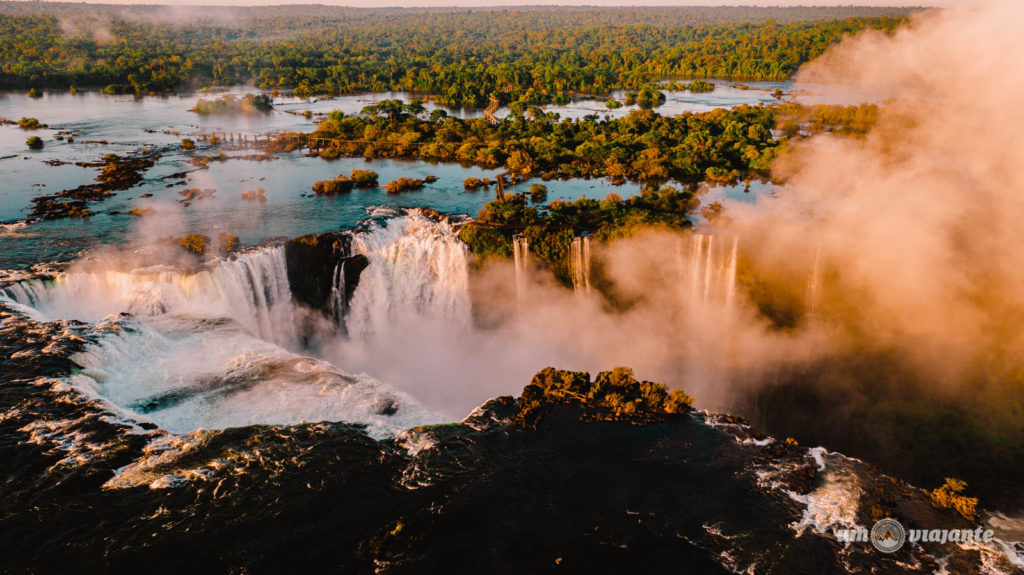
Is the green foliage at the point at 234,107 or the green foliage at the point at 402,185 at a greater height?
the green foliage at the point at 234,107

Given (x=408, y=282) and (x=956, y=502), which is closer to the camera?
(x=956, y=502)

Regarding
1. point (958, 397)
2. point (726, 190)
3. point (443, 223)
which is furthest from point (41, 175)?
point (958, 397)

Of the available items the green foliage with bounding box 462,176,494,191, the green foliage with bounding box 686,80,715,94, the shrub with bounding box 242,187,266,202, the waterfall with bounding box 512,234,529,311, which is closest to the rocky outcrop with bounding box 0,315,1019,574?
the waterfall with bounding box 512,234,529,311

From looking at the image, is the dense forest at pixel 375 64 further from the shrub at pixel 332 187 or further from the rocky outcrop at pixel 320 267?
the rocky outcrop at pixel 320 267

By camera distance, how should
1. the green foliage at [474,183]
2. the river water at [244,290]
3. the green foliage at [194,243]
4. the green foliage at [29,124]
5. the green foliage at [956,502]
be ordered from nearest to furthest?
the green foliage at [956,502] < the river water at [244,290] < the green foliage at [194,243] < the green foliage at [474,183] < the green foliage at [29,124]

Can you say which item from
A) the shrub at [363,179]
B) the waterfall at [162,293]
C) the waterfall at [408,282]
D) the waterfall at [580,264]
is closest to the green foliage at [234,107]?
the shrub at [363,179]

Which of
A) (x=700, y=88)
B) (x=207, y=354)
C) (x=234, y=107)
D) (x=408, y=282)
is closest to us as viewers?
(x=207, y=354)

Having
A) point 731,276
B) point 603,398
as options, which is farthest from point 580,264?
point 603,398

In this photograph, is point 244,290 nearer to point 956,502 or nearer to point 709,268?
point 709,268
